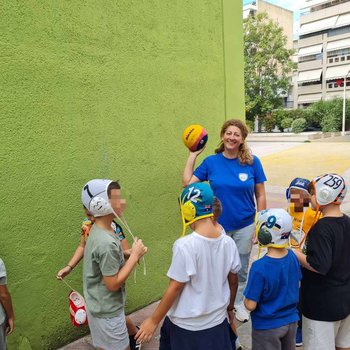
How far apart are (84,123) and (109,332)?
6.14ft

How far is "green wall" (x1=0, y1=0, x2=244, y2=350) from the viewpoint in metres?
3.00

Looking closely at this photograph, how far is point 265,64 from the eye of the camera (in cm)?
3712

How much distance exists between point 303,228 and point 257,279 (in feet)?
4.02

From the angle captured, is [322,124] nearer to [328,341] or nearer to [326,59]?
[326,59]

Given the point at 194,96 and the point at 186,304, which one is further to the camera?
the point at 194,96

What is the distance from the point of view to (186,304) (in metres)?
2.21

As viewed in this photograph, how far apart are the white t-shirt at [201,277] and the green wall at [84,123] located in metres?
1.54

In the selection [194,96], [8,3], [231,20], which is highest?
[231,20]

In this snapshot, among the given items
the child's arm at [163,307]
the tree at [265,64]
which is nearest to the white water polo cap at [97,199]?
the child's arm at [163,307]

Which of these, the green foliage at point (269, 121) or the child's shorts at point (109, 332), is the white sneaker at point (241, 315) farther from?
the green foliage at point (269, 121)

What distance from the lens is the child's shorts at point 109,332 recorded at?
2.57 metres

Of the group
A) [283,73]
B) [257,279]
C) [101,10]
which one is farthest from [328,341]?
[283,73]

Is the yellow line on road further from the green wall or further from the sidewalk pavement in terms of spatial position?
the green wall

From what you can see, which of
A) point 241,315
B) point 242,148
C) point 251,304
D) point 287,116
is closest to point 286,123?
point 287,116
